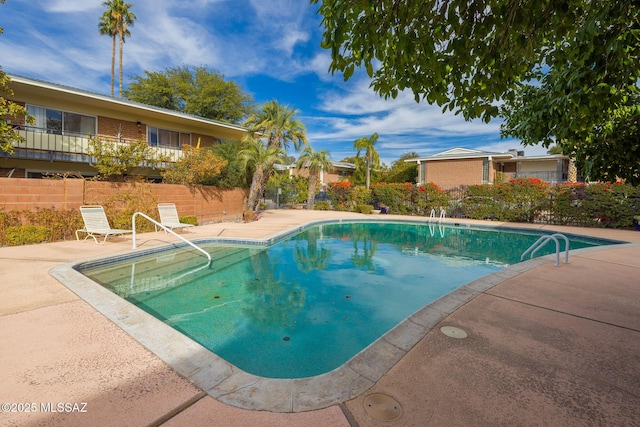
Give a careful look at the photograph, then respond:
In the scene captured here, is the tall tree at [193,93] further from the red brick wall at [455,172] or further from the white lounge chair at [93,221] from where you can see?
the white lounge chair at [93,221]

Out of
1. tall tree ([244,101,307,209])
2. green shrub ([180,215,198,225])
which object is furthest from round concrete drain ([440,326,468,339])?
tall tree ([244,101,307,209])

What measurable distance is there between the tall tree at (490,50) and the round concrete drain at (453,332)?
2.44 m

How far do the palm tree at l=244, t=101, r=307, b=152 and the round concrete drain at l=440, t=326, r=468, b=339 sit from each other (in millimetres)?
14749

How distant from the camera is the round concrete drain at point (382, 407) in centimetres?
209

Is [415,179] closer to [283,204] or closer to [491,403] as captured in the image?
[283,204]

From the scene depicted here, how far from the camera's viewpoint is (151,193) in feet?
38.8

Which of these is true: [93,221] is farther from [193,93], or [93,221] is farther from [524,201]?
[193,93]

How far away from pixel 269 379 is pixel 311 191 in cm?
2260

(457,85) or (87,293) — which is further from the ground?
(457,85)

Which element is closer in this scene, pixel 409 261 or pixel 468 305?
pixel 468 305

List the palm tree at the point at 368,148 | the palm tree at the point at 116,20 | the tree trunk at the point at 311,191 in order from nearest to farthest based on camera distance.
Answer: the tree trunk at the point at 311,191
the palm tree at the point at 116,20
the palm tree at the point at 368,148

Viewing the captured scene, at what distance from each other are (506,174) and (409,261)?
87.4 ft

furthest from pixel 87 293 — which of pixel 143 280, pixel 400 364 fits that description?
pixel 400 364

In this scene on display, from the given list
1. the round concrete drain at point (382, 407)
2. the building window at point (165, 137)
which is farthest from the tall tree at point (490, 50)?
the building window at point (165, 137)
